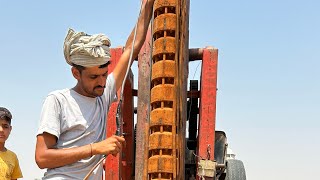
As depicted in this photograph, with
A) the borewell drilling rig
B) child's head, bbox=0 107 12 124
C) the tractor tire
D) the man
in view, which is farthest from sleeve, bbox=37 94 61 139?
the tractor tire

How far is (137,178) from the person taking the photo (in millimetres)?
3238

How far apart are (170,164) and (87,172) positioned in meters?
0.77

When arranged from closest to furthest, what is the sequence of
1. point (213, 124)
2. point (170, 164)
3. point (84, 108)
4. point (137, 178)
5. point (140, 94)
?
1. point (84, 108)
2. point (170, 164)
3. point (137, 178)
4. point (140, 94)
5. point (213, 124)

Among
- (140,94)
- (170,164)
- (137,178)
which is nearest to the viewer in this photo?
(170,164)

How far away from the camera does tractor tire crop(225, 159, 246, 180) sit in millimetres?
4449

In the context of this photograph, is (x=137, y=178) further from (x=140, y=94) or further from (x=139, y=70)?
(x=139, y=70)

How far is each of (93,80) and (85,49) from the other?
0.43 feet

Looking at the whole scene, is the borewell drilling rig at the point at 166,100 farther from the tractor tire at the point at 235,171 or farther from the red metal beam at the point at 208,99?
the tractor tire at the point at 235,171

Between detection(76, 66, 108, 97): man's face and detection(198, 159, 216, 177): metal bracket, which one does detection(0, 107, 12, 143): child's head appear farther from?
detection(76, 66, 108, 97): man's face

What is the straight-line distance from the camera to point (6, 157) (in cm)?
363

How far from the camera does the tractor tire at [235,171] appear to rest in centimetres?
445

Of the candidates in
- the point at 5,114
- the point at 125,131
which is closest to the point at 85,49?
the point at 5,114

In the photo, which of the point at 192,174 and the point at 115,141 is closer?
the point at 115,141

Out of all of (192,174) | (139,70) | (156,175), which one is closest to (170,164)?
(156,175)
